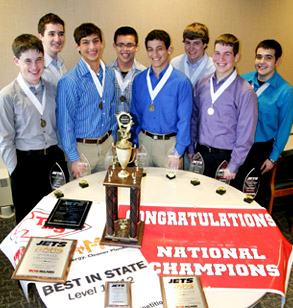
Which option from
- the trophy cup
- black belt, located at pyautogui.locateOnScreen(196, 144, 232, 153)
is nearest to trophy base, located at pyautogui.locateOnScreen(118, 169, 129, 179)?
the trophy cup

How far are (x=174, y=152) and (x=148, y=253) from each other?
1235mm

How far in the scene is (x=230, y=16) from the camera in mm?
4086

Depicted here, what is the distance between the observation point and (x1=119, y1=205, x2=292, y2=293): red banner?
139 cm

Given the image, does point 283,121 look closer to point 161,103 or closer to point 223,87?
point 223,87

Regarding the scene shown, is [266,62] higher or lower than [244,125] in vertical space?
higher

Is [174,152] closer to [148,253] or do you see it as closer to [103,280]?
[148,253]

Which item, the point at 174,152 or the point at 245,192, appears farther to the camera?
the point at 174,152

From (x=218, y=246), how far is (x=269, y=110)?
64.4 inches

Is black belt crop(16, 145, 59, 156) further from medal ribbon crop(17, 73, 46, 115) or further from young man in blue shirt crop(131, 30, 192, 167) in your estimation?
young man in blue shirt crop(131, 30, 192, 167)

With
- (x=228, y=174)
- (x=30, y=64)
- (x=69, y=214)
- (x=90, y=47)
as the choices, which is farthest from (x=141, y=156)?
(x=30, y=64)

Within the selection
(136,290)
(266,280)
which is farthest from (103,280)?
(266,280)

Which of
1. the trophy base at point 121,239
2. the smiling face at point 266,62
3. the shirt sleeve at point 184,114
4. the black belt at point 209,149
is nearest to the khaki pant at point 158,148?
the shirt sleeve at point 184,114

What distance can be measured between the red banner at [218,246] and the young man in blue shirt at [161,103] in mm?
864

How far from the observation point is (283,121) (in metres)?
2.70
